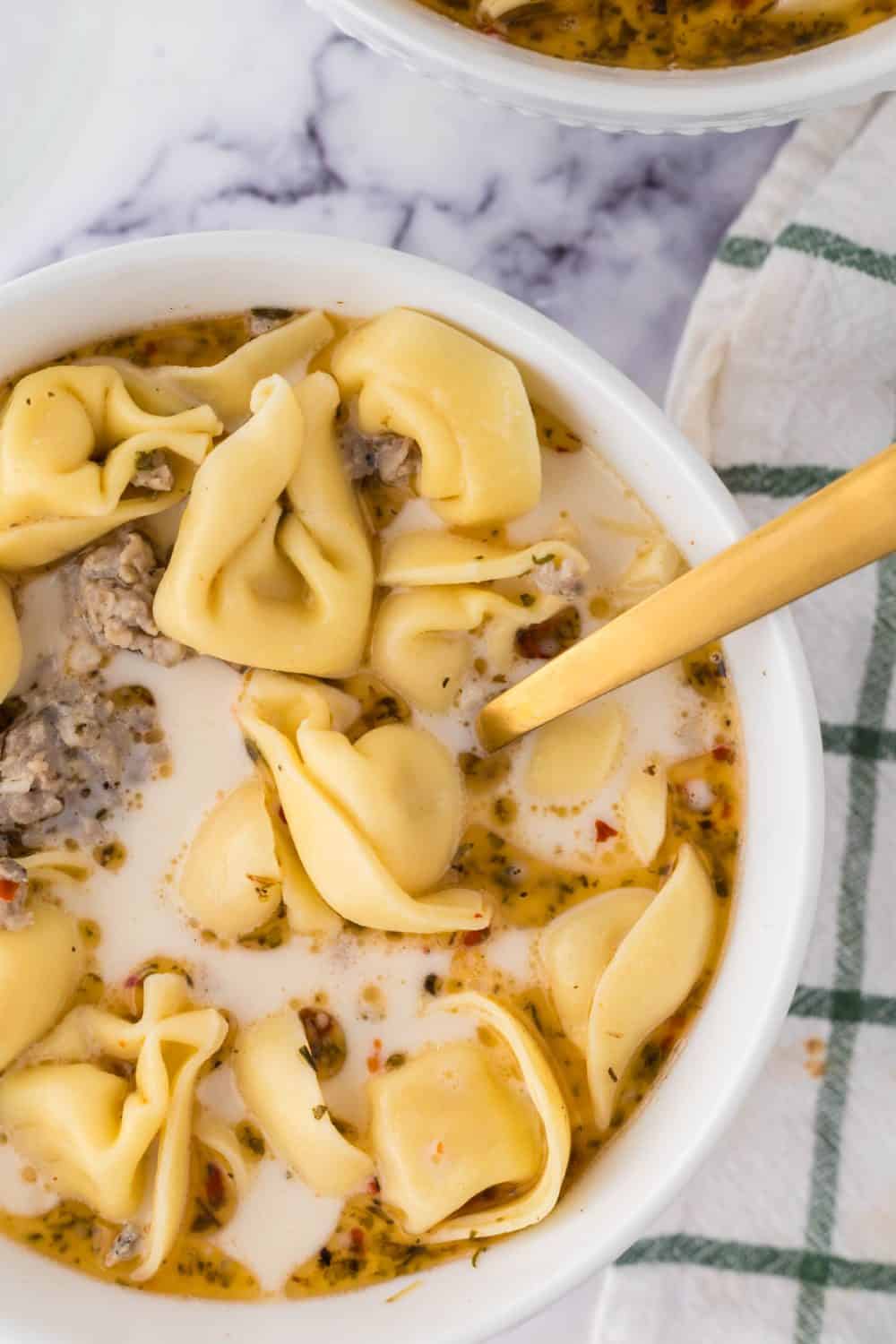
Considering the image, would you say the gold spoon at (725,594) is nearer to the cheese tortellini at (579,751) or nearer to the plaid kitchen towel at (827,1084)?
the cheese tortellini at (579,751)

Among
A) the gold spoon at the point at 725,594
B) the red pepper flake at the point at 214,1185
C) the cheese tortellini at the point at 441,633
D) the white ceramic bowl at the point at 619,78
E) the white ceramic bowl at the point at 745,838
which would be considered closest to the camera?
the gold spoon at the point at 725,594

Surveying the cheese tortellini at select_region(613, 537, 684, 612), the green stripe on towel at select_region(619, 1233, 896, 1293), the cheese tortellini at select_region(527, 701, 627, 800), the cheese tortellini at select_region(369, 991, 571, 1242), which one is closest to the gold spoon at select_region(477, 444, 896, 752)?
the cheese tortellini at select_region(527, 701, 627, 800)

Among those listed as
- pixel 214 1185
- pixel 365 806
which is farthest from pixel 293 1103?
pixel 365 806

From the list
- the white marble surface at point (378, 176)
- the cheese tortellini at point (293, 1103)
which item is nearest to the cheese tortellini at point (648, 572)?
the white marble surface at point (378, 176)

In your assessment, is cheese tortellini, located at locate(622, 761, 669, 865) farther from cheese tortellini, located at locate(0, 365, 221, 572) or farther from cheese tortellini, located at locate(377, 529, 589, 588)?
cheese tortellini, located at locate(0, 365, 221, 572)

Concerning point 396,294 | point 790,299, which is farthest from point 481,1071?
point 790,299

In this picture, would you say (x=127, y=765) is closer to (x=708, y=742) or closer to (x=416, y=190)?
(x=708, y=742)
